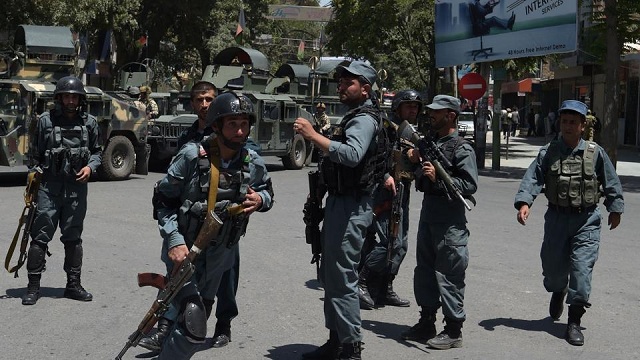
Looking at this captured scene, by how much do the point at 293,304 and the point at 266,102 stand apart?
1474cm

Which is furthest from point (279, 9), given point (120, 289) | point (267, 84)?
point (120, 289)

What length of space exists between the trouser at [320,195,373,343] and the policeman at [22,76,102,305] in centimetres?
257

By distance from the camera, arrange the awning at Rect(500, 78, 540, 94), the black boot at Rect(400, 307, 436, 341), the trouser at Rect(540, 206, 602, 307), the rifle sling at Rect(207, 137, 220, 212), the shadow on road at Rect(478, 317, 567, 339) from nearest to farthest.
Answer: the rifle sling at Rect(207, 137, 220, 212) → the black boot at Rect(400, 307, 436, 341) → the trouser at Rect(540, 206, 602, 307) → the shadow on road at Rect(478, 317, 567, 339) → the awning at Rect(500, 78, 540, 94)

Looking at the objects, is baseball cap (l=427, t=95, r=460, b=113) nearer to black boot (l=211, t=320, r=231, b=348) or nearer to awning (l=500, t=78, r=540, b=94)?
black boot (l=211, t=320, r=231, b=348)

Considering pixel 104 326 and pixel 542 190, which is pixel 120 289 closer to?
pixel 104 326

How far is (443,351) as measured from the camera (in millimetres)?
6461

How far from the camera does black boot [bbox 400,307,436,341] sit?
21.8ft

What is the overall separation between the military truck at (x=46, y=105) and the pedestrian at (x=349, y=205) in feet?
39.5

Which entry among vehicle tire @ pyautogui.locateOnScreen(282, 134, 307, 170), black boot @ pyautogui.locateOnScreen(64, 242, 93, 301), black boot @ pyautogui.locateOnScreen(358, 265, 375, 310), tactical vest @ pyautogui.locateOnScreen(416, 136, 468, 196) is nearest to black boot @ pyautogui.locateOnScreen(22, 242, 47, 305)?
black boot @ pyautogui.locateOnScreen(64, 242, 93, 301)

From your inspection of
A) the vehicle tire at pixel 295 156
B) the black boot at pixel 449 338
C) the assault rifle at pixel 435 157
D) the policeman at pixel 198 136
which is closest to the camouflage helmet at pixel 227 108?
the policeman at pixel 198 136

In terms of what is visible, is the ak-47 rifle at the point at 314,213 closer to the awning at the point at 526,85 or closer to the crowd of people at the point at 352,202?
the crowd of people at the point at 352,202

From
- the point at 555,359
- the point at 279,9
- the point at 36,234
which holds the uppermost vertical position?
the point at 279,9

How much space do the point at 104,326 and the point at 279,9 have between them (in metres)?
51.1

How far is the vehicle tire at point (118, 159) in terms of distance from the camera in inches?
722
